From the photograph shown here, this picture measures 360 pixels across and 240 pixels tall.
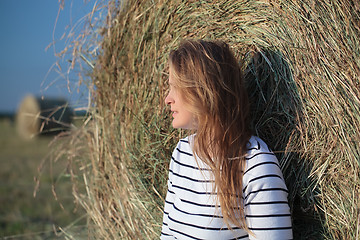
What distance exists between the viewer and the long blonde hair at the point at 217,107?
4.08 feet

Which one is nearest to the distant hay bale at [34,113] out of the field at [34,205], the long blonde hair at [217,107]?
the field at [34,205]

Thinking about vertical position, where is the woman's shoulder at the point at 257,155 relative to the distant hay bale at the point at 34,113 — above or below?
below

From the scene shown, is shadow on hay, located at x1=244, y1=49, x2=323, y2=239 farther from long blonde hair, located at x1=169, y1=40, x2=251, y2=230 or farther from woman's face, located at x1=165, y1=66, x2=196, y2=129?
woman's face, located at x1=165, y1=66, x2=196, y2=129

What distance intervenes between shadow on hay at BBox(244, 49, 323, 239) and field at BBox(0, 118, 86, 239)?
1141mm

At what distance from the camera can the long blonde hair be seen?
1.24 metres

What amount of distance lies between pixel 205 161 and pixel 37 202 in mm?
2558

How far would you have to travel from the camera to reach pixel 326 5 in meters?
1.33

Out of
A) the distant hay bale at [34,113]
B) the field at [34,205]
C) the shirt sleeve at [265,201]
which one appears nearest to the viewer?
the shirt sleeve at [265,201]

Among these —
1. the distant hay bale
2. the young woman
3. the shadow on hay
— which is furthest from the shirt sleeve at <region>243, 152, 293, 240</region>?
the distant hay bale

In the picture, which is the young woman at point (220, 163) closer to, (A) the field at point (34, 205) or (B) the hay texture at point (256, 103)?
(B) the hay texture at point (256, 103)

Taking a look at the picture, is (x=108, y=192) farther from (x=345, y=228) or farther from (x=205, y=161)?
(x=345, y=228)

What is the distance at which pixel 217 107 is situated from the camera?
4.21 ft

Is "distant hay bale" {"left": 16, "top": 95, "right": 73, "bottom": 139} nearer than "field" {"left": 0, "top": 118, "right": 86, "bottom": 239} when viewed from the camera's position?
No

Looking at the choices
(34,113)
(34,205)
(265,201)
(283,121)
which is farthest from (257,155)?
(34,113)
